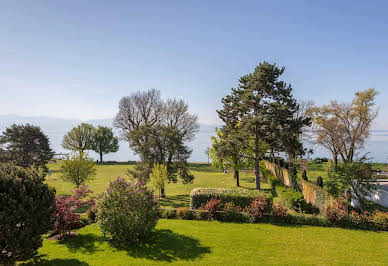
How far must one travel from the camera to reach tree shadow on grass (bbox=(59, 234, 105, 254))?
11.0 m

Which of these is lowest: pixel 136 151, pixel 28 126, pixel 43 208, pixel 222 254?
pixel 222 254

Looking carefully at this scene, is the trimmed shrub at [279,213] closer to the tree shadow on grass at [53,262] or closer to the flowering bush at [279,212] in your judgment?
the flowering bush at [279,212]

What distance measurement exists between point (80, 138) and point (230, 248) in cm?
6117

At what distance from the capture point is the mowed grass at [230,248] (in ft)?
32.3

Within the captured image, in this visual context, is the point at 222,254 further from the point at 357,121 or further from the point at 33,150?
the point at 357,121

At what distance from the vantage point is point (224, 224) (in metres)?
14.9

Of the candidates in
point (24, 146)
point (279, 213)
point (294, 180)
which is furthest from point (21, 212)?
point (24, 146)

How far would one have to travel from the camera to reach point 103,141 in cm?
6662

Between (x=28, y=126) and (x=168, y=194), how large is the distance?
2377 centimetres

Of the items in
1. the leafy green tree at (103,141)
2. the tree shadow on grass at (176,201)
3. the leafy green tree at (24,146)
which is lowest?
the tree shadow on grass at (176,201)

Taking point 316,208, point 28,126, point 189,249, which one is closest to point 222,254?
point 189,249

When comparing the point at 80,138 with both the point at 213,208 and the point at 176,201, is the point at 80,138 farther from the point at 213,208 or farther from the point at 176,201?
the point at 213,208

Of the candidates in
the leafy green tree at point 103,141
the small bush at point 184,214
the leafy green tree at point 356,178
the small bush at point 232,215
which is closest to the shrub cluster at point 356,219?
the leafy green tree at point 356,178

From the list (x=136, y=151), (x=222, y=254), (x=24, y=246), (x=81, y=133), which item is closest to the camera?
(x=24, y=246)
